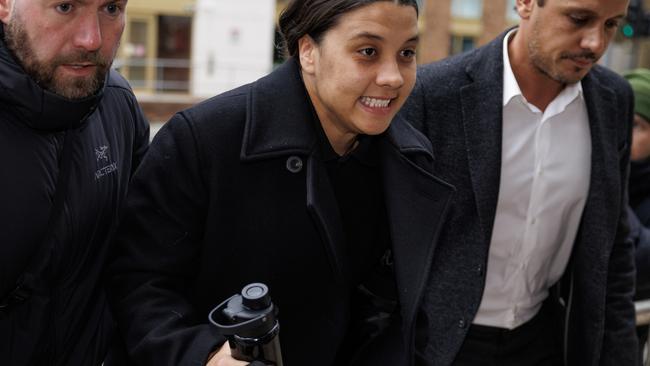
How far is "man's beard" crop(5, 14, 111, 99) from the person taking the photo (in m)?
2.04

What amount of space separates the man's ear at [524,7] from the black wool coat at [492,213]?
0.44 feet

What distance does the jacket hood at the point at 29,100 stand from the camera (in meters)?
1.98

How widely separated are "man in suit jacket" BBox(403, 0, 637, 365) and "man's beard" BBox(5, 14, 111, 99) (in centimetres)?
130

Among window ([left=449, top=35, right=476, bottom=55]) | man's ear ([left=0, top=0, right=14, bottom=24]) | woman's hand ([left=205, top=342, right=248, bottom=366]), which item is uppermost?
man's ear ([left=0, top=0, right=14, bottom=24])

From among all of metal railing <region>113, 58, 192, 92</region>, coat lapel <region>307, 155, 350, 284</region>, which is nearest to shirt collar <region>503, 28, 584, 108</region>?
coat lapel <region>307, 155, 350, 284</region>

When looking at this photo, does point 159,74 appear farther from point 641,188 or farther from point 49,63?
point 49,63

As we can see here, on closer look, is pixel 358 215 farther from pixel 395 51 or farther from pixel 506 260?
pixel 506 260

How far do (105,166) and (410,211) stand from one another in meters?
0.96

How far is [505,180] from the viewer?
3.04 meters

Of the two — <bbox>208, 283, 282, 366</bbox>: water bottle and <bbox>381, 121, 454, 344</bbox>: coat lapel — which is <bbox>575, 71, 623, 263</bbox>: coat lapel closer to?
<bbox>381, 121, 454, 344</bbox>: coat lapel

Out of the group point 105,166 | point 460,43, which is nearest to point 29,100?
point 105,166

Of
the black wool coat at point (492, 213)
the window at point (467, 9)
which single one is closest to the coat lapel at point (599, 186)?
the black wool coat at point (492, 213)

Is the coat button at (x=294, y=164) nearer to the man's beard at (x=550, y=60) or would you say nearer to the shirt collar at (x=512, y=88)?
the shirt collar at (x=512, y=88)

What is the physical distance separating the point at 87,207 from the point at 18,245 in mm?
270
